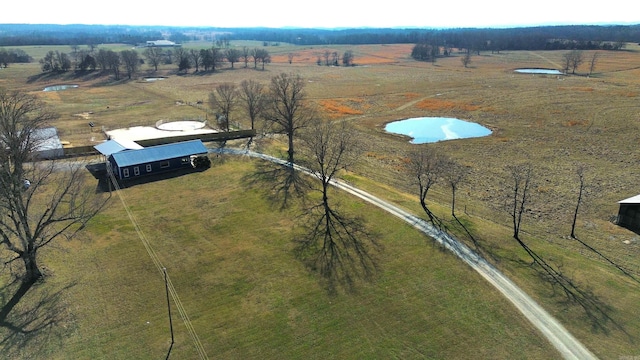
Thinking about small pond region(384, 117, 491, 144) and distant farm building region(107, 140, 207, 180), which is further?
small pond region(384, 117, 491, 144)

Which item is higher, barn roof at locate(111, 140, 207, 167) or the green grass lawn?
barn roof at locate(111, 140, 207, 167)

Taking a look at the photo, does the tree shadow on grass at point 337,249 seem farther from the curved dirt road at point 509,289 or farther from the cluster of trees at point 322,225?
the curved dirt road at point 509,289

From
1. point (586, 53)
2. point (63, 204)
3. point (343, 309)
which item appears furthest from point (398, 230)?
point (586, 53)

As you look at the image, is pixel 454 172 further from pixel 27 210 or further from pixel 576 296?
pixel 27 210

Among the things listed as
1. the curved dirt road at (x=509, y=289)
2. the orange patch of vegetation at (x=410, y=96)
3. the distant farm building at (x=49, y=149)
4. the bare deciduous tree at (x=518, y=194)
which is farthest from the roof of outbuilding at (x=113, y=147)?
the orange patch of vegetation at (x=410, y=96)

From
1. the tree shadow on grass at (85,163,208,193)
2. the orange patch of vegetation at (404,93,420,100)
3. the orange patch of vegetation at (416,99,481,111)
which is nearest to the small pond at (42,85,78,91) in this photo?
the tree shadow on grass at (85,163,208,193)

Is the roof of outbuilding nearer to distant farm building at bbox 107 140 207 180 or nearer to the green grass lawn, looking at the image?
distant farm building at bbox 107 140 207 180

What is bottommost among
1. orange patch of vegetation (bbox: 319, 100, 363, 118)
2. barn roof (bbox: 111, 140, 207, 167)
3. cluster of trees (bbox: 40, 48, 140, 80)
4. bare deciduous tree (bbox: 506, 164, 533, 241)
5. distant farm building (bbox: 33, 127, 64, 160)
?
bare deciduous tree (bbox: 506, 164, 533, 241)
